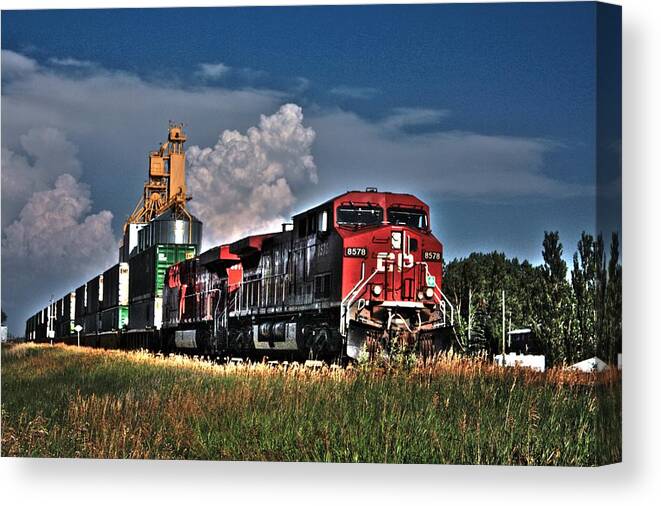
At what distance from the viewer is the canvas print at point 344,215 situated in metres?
11.2

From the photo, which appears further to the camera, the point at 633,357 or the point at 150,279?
the point at 150,279

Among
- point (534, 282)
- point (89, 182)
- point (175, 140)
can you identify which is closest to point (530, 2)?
point (534, 282)

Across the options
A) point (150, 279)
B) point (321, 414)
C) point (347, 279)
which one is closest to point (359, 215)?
point (347, 279)

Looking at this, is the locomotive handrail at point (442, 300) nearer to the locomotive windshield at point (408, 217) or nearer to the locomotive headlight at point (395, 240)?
the locomotive windshield at point (408, 217)

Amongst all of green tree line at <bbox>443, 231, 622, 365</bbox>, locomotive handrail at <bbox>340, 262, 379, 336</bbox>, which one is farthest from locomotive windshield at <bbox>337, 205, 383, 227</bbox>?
green tree line at <bbox>443, 231, 622, 365</bbox>

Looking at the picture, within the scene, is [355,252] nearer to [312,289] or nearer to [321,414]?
[312,289]

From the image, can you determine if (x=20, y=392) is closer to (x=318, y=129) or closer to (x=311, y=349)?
(x=311, y=349)

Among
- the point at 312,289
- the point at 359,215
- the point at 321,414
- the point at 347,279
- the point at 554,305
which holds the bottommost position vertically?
the point at 321,414

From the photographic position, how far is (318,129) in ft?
39.9

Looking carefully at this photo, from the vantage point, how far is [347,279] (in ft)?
43.0

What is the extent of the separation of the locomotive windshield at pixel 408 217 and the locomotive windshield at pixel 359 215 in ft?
0.92

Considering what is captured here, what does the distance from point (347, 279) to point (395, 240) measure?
820mm

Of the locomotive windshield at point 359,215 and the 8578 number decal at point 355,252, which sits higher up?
the locomotive windshield at point 359,215

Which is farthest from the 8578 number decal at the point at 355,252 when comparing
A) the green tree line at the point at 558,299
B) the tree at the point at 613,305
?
the tree at the point at 613,305
